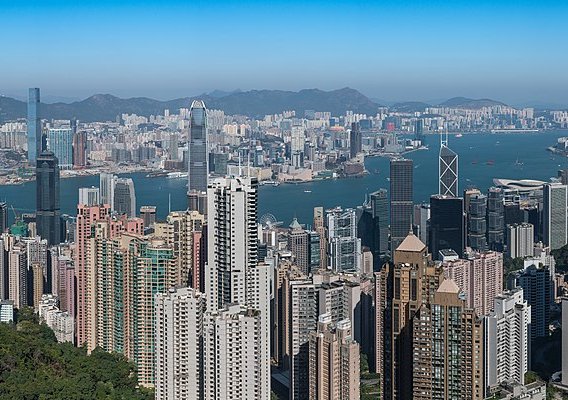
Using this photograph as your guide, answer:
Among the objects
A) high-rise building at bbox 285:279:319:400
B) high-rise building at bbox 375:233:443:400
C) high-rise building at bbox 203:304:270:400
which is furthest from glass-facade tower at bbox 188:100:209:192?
high-rise building at bbox 375:233:443:400

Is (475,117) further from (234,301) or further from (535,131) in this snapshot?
(234,301)

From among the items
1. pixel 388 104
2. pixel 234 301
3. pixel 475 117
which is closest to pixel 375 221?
pixel 234 301

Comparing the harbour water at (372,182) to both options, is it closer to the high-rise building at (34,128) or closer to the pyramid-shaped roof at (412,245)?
the high-rise building at (34,128)

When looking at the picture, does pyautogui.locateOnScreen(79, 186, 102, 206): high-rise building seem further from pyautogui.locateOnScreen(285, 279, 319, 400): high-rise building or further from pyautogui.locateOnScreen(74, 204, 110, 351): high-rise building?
pyautogui.locateOnScreen(285, 279, 319, 400): high-rise building

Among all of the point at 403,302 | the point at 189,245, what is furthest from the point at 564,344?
the point at 189,245

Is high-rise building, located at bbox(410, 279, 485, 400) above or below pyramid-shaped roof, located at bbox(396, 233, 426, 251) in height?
below

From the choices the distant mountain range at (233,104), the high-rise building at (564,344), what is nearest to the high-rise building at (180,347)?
the high-rise building at (564,344)
